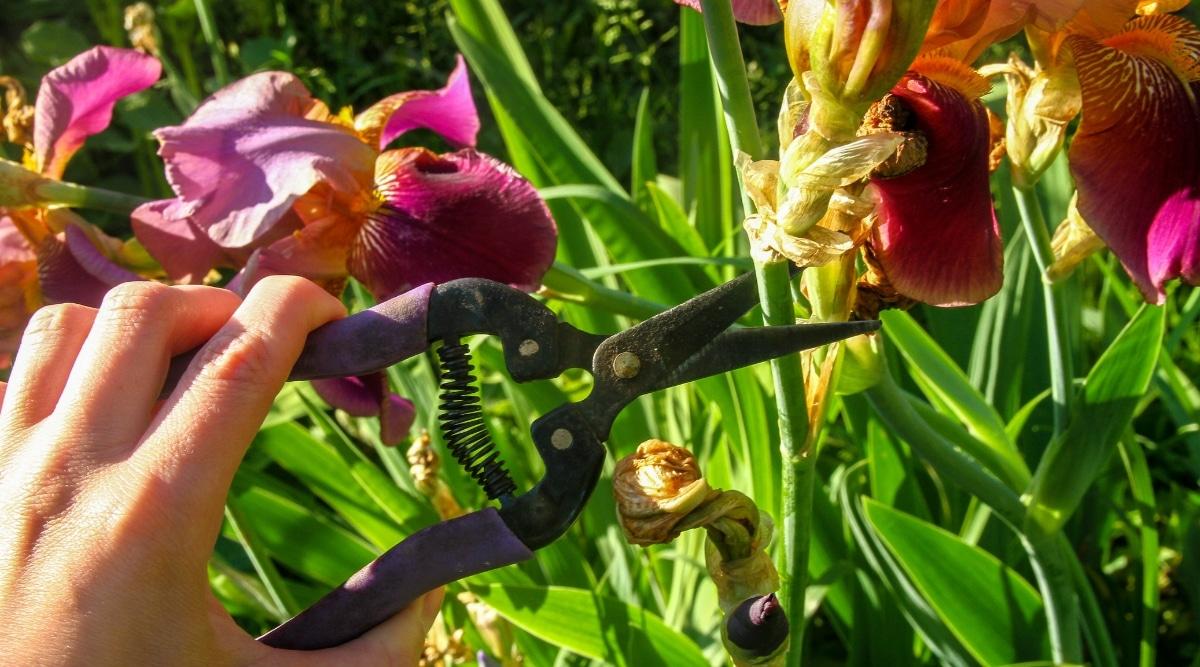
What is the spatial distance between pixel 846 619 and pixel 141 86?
0.94 m

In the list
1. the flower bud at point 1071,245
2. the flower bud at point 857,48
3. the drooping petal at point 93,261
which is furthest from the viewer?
the drooping petal at point 93,261

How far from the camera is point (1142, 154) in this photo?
74cm

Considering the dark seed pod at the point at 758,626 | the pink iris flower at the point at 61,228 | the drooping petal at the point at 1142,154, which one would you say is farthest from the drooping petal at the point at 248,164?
the drooping petal at the point at 1142,154

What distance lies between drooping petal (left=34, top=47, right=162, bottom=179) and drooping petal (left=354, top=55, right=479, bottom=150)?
217 millimetres

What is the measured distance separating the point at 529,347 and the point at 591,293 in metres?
0.24

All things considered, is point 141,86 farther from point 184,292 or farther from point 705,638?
point 705,638

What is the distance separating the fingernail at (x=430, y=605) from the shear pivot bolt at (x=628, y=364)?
192 millimetres

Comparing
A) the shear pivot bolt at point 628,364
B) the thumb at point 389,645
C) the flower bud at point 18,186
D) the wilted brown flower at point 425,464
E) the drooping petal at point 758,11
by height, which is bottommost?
the wilted brown flower at point 425,464

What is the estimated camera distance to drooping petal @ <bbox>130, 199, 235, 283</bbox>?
35.2 inches

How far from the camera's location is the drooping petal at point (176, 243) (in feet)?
2.93

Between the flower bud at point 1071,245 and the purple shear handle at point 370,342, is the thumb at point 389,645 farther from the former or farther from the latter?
the flower bud at point 1071,245

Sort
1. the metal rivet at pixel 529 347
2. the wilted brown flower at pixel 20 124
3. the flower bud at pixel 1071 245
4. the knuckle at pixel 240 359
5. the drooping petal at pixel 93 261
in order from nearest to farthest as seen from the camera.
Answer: the knuckle at pixel 240 359 < the metal rivet at pixel 529 347 < the flower bud at pixel 1071 245 < the drooping petal at pixel 93 261 < the wilted brown flower at pixel 20 124

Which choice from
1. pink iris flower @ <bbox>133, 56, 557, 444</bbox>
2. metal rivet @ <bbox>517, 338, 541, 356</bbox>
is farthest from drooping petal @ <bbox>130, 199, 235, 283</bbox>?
metal rivet @ <bbox>517, 338, 541, 356</bbox>

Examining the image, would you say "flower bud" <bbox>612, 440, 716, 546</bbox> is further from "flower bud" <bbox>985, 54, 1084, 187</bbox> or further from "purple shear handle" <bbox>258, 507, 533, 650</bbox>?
"flower bud" <bbox>985, 54, 1084, 187</bbox>
